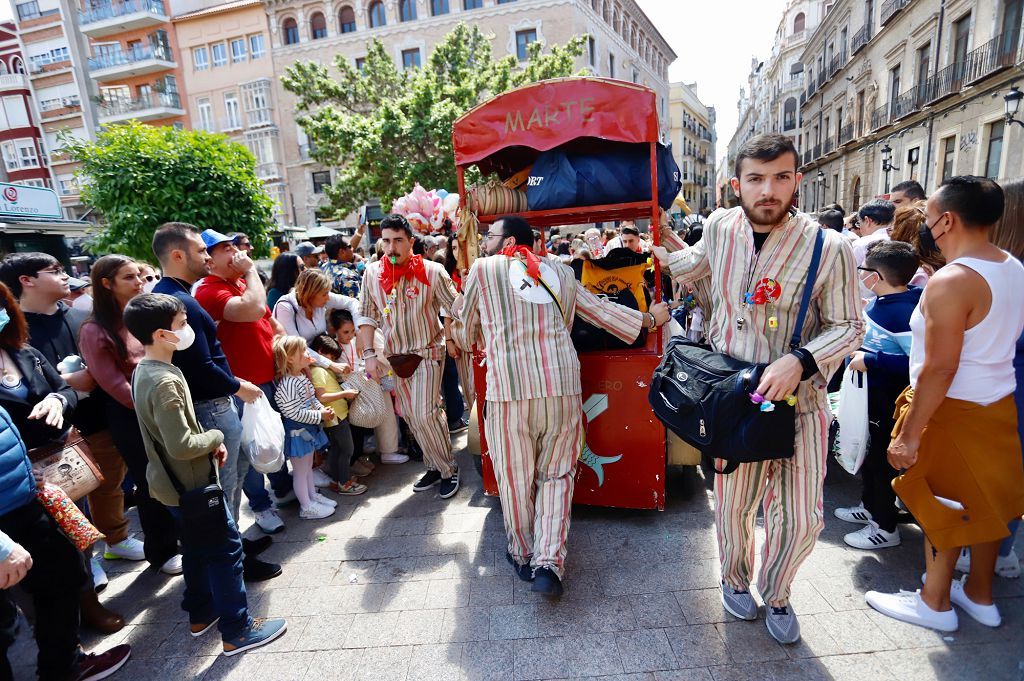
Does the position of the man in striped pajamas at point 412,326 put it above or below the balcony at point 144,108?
below

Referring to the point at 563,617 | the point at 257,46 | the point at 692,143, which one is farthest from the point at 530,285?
the point at 692,143

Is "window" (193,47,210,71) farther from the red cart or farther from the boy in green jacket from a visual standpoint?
the boy in green jacket

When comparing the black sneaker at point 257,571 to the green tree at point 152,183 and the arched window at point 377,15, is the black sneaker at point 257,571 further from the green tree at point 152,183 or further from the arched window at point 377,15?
the arched window at point 377,15

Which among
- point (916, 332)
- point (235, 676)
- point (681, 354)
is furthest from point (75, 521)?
point (916, 332)

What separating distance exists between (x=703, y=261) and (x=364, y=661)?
2.46 meters

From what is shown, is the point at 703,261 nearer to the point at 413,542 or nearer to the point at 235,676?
the point at 413,542

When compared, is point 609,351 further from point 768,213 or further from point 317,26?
point 317,26

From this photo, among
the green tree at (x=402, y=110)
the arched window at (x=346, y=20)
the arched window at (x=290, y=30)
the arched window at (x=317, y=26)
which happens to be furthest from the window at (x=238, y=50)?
the green tree at (x=402, y=110)

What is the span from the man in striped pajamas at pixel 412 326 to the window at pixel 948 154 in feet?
61.5

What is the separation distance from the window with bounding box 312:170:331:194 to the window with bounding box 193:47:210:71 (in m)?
7.87

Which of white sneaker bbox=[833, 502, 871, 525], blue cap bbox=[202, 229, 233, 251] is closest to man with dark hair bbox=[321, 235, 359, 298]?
blue cap bbox=[202, 229, 233, 251]

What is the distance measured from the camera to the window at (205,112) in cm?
2742

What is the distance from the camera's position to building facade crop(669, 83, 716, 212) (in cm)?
4841

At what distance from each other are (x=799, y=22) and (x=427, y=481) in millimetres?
50217
